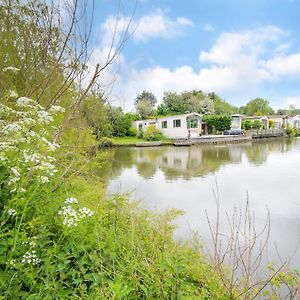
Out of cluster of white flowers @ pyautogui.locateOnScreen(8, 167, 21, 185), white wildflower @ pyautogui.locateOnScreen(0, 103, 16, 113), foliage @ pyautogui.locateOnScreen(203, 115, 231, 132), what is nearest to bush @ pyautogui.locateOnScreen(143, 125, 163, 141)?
foliage @ pyautogui.locateOnScreen(203, 115, 231, 132)

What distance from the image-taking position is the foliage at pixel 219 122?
94.2ft

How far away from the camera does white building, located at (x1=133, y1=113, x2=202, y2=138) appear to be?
26811 millimetres

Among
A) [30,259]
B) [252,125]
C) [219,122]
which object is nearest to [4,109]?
[30,259]

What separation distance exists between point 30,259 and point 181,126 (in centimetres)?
2578

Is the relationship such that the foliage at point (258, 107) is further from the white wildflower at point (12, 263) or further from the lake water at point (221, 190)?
the white wildflower at point (12, 263)

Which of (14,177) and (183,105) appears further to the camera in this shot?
(183,105)

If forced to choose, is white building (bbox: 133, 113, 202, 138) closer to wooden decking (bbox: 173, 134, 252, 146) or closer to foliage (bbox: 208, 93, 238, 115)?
wooden decking (bbox: 173, 134, 252, 146)

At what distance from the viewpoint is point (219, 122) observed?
1137 inches

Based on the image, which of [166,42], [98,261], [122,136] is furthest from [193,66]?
[98,261]

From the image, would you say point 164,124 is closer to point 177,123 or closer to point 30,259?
point 177,123

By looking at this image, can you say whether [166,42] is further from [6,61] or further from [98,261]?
[98,261]

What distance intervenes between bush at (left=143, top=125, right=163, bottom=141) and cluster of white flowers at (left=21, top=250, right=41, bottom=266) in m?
23.9

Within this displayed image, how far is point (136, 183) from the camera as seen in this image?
29.2 ft

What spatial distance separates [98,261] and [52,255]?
1.06ft
